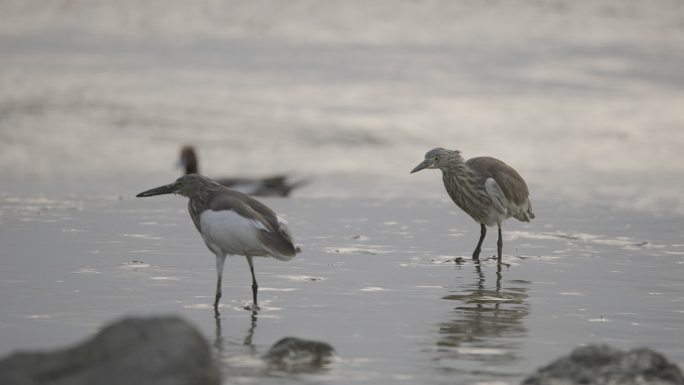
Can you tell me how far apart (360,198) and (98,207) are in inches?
156

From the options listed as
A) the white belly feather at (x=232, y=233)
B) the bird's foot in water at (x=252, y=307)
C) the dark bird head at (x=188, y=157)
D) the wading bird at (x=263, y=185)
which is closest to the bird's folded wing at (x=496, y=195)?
the white belly feather at (x=232, y=233)

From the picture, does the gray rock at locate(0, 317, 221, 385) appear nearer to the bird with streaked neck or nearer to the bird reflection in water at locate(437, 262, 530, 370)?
the bird reflection in water at locate(437, 262, 530, 370)

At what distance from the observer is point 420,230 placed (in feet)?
49.1

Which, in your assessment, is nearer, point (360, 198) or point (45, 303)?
point (45, 303)

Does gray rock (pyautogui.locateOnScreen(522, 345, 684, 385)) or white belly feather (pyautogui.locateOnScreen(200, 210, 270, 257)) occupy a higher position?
white belly feather (pyautogui.locateOnScreen(200, 210, 270, 257))

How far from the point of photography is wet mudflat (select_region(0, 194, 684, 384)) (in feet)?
27.4

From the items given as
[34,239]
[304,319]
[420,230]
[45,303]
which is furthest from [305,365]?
[420,230]

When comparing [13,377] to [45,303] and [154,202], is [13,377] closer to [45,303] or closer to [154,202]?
[45,303]

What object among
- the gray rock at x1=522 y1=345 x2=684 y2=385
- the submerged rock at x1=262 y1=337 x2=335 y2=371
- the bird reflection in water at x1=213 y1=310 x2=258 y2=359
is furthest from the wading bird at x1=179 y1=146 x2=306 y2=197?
the gray rock at x1=522 y1=345 x2=684 y2=385

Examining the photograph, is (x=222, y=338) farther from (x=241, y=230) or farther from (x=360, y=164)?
(x=360, y=164)

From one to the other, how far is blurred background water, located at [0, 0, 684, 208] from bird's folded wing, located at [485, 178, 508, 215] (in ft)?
16.0

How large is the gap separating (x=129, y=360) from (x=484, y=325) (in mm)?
3932

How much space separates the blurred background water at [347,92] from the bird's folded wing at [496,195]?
16.0 ft

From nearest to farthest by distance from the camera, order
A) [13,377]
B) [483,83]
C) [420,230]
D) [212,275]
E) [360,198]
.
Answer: [13,377] → [212,275] → [420,230] → [360,198] → [483,83]
